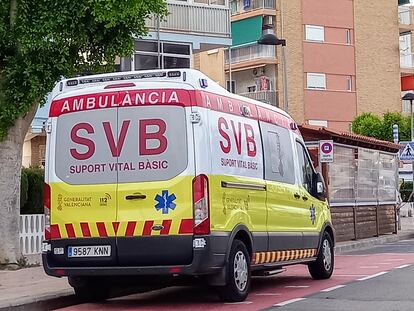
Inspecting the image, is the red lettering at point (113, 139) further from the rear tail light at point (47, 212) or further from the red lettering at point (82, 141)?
the rear tail light at point (47, 212)

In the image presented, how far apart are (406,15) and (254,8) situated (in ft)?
47.5

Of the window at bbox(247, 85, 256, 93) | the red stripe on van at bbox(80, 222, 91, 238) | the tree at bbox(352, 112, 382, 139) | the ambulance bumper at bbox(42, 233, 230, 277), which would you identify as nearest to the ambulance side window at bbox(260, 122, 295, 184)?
the ambulance bumper at bbox(42, 233, 230, 277)

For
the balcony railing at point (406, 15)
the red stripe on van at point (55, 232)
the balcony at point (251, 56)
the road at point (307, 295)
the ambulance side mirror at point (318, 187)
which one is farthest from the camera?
the balcony railing at point (406, 15)

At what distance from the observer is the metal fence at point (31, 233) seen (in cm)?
1808

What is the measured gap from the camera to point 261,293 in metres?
12.8

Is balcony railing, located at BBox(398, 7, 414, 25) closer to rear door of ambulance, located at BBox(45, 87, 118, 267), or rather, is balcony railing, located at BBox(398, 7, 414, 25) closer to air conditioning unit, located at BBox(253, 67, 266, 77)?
air conditioning unit, located at BBox(253, 67, 266, 77)

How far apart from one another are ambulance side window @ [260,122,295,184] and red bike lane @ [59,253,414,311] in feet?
5.49

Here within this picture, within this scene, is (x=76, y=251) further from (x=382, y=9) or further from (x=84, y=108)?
(x=382, y=9)

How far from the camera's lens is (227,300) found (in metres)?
11.4

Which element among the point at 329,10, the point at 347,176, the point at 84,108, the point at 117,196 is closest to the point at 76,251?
the point at 117,196

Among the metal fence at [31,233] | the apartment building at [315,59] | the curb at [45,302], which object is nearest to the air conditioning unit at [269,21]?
the apartment building at [315,59]

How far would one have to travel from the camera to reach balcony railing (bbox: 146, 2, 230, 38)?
1081 inches

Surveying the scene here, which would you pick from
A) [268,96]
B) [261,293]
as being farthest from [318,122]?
[261,293]

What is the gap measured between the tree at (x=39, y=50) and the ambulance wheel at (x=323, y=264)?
4.99 m
